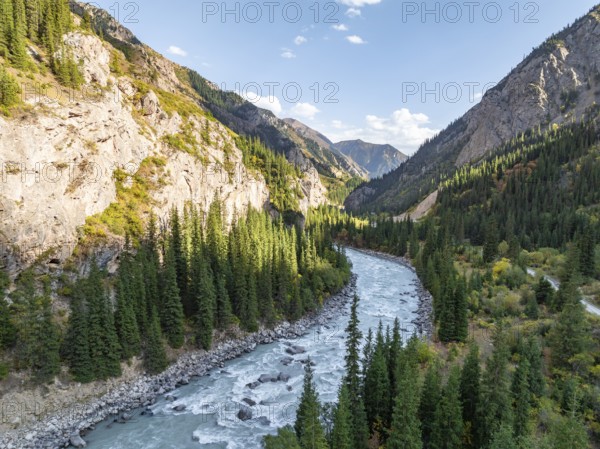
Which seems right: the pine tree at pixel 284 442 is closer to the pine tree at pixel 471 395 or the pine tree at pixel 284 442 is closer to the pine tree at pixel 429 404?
the pine tree at pixel 429 404

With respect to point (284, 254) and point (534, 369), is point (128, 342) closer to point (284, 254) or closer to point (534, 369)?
point (284, 254)

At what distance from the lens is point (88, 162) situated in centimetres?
5497

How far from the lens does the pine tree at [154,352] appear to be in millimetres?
43062

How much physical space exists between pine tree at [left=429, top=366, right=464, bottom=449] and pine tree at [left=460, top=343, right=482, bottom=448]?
194cm

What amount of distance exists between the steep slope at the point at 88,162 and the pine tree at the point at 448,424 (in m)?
46.9

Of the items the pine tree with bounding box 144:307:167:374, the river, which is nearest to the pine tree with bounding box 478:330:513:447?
the river

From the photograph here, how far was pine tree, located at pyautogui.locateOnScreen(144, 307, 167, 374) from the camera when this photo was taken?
43.1m

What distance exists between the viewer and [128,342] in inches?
1682

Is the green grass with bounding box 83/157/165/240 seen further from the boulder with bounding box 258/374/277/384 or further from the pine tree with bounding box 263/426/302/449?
the pine tree with bounding box 263/426/302/449

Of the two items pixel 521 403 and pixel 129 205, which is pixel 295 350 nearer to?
pixel 521 403

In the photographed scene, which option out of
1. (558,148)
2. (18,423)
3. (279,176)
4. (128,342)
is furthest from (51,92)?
(558,148)

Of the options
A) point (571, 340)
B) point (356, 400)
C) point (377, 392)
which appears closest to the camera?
point (356, 400)

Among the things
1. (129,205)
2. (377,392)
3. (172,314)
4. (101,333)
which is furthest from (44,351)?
(377,392)

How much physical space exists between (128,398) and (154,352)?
20.3 ft
